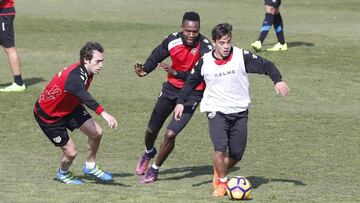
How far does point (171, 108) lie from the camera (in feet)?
40.0

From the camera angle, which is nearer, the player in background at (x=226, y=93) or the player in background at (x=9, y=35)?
the player in background at (x=226, y=93)

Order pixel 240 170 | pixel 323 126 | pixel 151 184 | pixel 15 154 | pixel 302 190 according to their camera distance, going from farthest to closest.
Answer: pixel 323 126 → pixel 15 154 → pixel 240 170 → pixel 151 184 → pixel 302 190

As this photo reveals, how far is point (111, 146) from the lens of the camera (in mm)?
14188

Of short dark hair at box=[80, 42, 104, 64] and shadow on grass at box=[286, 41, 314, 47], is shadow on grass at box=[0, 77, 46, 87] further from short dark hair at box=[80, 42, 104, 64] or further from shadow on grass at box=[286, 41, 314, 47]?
short dark hair at box=[80, 42, 104, 64]

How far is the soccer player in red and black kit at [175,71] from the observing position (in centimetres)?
1177

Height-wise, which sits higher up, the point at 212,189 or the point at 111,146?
the point at 212,189

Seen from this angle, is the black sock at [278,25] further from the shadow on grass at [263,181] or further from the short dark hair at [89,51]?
the short dark hair at [89,51]

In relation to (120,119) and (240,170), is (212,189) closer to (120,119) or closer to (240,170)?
(240,170)

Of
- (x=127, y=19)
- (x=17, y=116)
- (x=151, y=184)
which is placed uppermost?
(x=151, y=184)

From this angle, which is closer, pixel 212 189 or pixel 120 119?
pixel 212 189

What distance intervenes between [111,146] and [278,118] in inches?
134

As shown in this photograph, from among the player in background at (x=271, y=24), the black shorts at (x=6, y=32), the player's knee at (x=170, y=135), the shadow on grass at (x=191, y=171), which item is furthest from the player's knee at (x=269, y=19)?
the player's knee at (x=170, y=135)

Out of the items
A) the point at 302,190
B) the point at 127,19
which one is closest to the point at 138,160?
the point at 302,190

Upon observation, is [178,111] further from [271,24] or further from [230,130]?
[271,24]
